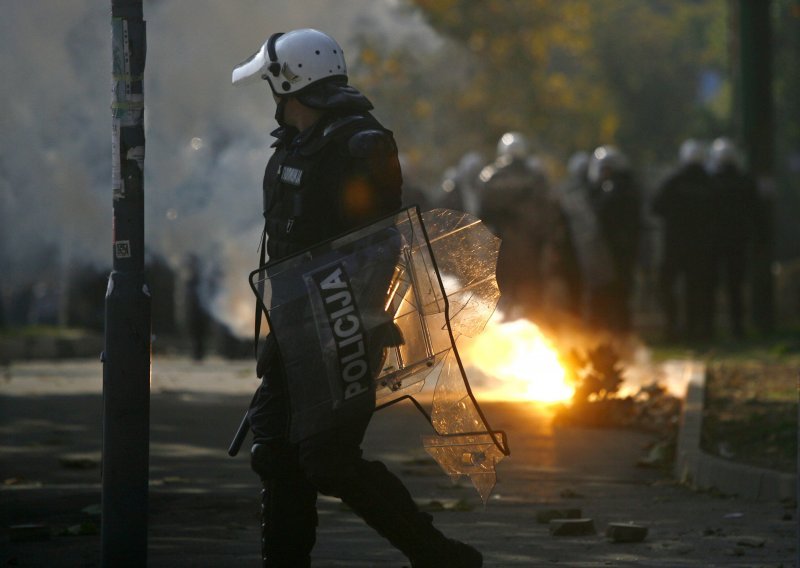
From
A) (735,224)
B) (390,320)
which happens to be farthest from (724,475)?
(735,224)

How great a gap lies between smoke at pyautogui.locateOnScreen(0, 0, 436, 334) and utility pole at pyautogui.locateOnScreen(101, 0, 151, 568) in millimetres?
9941

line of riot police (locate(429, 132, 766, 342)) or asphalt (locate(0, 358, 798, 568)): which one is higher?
line of riot police (locate(429, 132, 766, 342))

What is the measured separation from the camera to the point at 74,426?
36.4 feet

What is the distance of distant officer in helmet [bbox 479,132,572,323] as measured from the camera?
1758 cm

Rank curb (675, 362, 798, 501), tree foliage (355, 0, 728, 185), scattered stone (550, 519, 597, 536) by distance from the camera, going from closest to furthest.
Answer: scattered stone (550, 519, 597, 536), curb (675, 362, 798, 501), tree foliage (355, 0, 728, 185)

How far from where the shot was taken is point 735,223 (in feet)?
60.6

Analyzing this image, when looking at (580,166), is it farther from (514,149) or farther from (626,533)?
(626,533)

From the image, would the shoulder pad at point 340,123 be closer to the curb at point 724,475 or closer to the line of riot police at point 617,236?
the curb at point 724,475

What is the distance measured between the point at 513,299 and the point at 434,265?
12.1 meters

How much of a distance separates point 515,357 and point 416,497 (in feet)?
21.5

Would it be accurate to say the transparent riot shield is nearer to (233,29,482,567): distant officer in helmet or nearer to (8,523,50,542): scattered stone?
(233,29,482,567): distant officer in helmet

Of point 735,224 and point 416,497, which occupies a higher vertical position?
point 735,224

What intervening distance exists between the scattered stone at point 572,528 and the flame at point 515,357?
6433 millimetres

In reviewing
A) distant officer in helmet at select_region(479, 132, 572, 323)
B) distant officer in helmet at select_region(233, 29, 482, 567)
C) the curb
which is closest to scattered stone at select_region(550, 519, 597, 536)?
the curb
